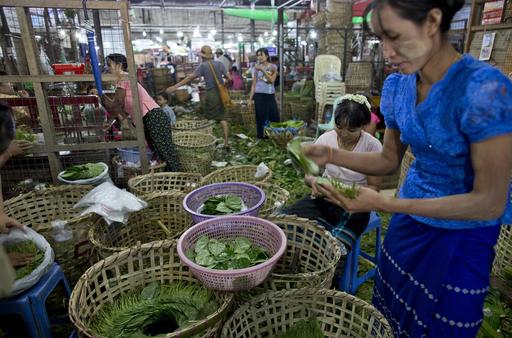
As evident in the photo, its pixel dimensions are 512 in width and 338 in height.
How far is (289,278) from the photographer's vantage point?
2186 millimetres

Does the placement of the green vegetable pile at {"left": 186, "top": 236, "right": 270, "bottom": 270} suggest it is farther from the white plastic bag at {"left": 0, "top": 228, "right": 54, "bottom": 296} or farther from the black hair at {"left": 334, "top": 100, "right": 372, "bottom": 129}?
the black hair at {"left": 334, "top": 100, "right": 372, "bottom": 129}

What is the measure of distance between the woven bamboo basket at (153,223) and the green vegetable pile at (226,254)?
1.02m

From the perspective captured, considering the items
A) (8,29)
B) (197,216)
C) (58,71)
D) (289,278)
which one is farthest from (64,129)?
(289,278)

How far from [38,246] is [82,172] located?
165 cm

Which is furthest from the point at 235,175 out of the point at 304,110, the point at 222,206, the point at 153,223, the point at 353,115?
the point at 304,110

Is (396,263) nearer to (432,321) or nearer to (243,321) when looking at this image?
(432,321)

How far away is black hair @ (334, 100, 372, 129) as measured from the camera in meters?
2.81

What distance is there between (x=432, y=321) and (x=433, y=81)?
1085 millimetres

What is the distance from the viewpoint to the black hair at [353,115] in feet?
9.21

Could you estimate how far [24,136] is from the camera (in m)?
3.67

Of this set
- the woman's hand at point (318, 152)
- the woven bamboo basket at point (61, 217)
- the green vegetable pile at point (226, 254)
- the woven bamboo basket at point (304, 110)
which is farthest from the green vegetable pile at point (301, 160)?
the woven bamboo basket at point (304, 110)

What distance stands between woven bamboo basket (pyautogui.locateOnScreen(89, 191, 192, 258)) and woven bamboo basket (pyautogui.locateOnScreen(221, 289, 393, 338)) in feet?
4.32

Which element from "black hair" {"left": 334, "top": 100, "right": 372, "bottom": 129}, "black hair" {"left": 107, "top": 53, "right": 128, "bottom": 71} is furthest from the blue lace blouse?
"black hair" {"left": 107, "top": 53, "right": 128, "bottom": 71}

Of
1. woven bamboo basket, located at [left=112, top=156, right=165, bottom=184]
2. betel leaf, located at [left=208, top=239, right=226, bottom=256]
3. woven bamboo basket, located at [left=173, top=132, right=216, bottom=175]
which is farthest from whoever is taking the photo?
woven bamboo basket, located at [left=173, top=132, right=216, bottom=175]
